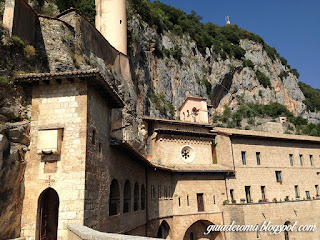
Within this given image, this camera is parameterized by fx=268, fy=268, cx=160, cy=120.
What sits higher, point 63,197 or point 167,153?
point 167,153

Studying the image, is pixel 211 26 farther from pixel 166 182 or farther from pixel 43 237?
pixel 43 237

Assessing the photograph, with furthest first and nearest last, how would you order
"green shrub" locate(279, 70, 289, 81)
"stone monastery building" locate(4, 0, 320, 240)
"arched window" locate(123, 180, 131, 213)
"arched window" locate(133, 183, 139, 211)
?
1. "green shrub" locate(279, 70, 289, 81)
2. "arched window" locate(133, 183, 139, 211)
3. "arched window" locate(123, 180, 131, 213)
4. "stone monastery building" locate(4, 0, 320, 240)

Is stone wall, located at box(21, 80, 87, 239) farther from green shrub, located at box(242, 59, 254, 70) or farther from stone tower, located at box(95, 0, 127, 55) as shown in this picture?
green shrub, located at box(242, 59, 254, 70)

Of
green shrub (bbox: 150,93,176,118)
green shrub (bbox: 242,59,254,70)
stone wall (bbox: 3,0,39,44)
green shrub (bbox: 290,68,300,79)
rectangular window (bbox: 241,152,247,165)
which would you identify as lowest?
rectangular window (bbox: 241,152,247,165)

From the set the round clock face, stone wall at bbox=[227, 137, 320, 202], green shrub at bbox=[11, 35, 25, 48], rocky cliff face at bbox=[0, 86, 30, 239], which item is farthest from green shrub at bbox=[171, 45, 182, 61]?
rocky cliff face at bbox=[0, 86, 30, 239]

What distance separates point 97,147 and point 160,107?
31318mm

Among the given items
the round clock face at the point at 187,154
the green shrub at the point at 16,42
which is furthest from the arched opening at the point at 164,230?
the green shrub at the point at 16,42

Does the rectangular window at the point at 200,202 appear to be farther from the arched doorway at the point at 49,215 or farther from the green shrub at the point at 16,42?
the green shrub at the point at 16,42

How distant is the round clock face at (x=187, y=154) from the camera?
26384 millimetres

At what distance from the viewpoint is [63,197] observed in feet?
31.8

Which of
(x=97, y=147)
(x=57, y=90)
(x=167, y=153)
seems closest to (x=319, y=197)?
(x=167, y=153)

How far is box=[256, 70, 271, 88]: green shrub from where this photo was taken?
77750mm

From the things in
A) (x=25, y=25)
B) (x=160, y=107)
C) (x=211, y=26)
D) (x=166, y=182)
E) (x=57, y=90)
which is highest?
(x=211, y=26)

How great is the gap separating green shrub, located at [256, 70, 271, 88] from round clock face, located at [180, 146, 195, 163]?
193 feet
